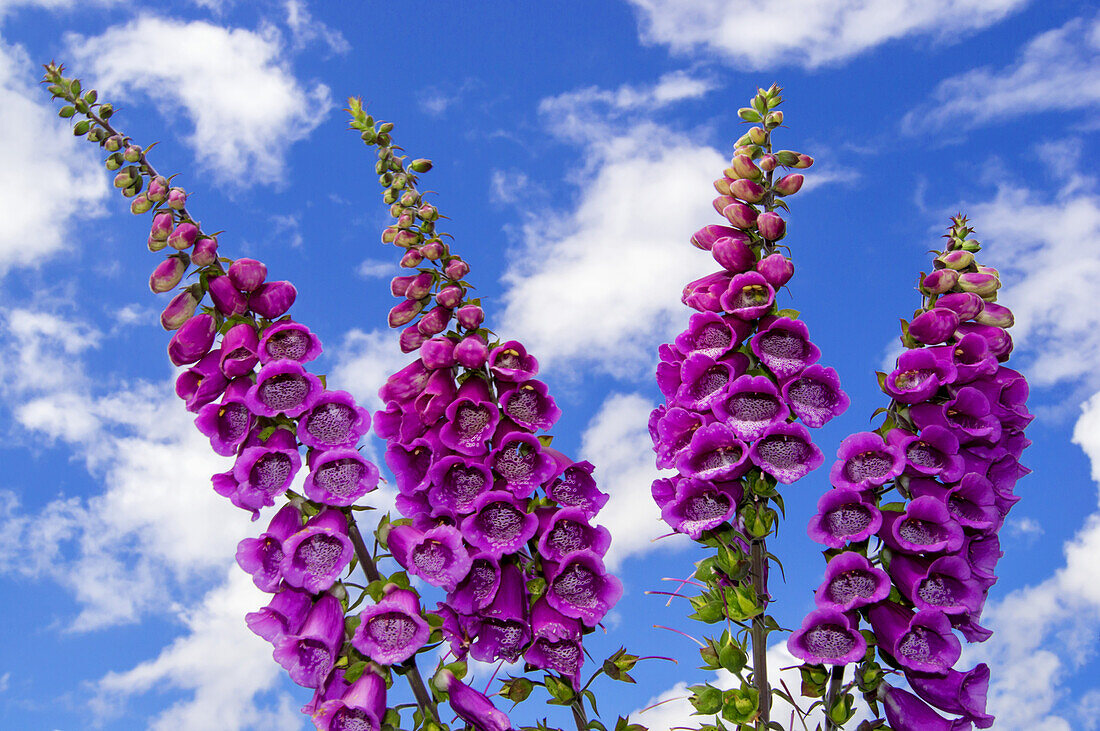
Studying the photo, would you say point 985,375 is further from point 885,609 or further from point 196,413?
point 196,413

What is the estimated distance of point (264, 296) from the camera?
181 inches

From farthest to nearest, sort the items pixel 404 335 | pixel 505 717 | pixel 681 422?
1. pixel 404 335
2. pixel 681 422
3. pixel 505 717

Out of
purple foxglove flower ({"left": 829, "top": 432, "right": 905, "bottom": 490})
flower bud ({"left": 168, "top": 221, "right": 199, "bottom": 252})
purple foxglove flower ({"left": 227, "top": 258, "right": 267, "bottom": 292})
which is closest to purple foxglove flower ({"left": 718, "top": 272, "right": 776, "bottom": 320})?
purple foxglove flower ({"left": 829, "top": 432, "right": 905, "bottom": 490})

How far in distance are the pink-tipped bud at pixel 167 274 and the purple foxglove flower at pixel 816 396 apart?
2867 millimetres

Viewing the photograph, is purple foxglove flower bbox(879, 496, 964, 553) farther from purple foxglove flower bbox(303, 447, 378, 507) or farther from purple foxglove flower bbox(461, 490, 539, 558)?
purple foxglove flower bbox(303, 447, 378, 507)

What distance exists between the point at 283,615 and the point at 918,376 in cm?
315

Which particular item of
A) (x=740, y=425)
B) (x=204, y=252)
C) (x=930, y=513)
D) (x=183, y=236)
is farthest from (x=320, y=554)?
(x=930, y=513)

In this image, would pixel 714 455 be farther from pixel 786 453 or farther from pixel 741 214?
pixel 741 214

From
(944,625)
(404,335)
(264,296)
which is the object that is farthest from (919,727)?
(264,296)

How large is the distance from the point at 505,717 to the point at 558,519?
900 millimetres

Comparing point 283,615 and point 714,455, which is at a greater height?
point 714,455

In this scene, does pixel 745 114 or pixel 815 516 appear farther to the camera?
pixel 745 114

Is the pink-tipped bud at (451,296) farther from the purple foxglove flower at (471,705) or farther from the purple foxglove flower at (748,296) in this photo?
the purple foxglove flower at (471,705)

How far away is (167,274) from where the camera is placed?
15.4 feet
